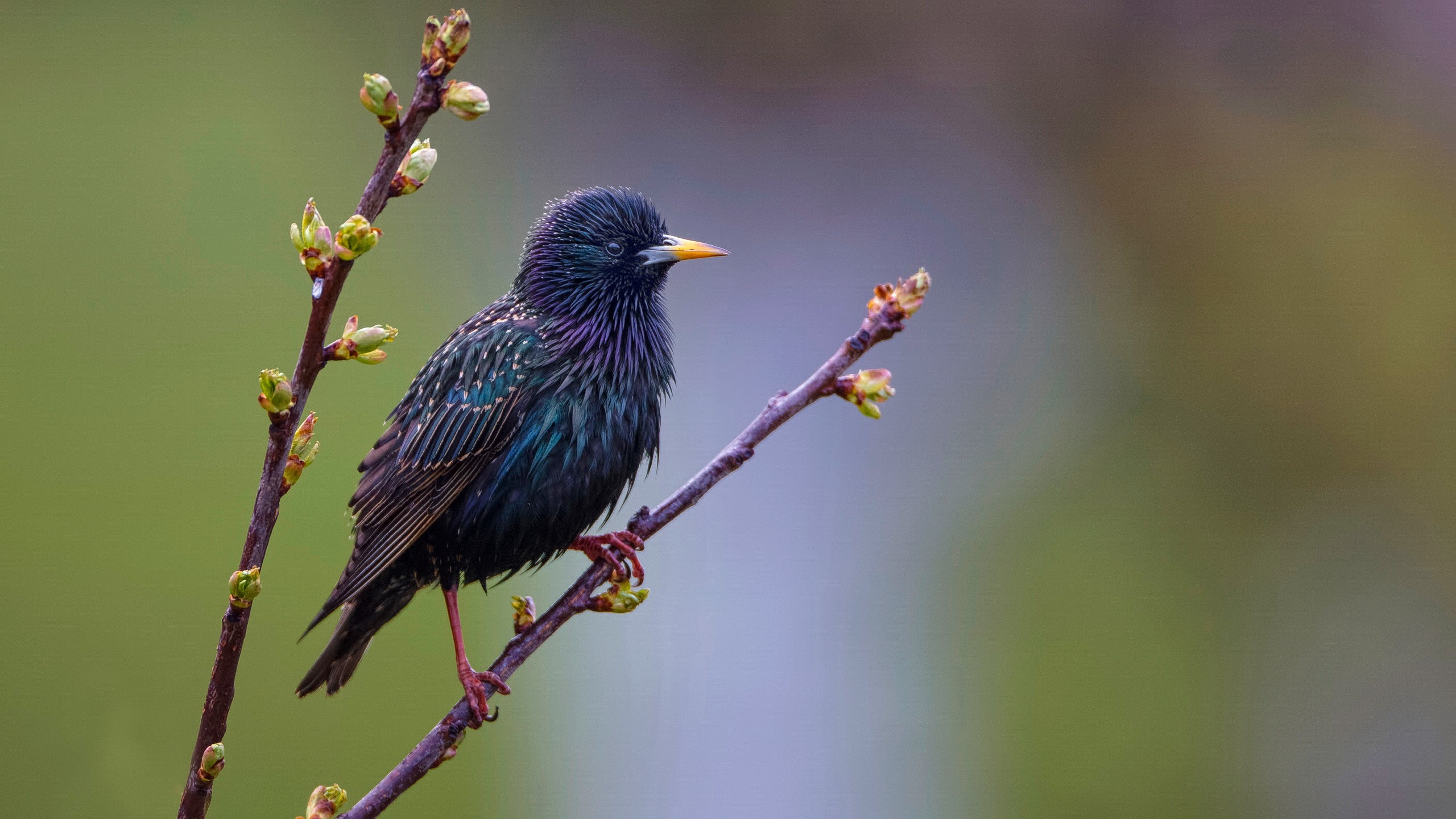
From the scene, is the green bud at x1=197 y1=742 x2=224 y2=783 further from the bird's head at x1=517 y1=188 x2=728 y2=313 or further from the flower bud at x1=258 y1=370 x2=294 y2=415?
the bird's head at x1=517 y1=188 x2=728 y2=313

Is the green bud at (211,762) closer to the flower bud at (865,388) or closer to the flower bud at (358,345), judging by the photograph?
Answer: the flower bud at (358,345)

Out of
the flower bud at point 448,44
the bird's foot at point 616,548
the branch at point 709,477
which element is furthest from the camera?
the bird's foot at point 616,548

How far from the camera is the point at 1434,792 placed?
405 centimetres

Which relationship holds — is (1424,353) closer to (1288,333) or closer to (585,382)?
(1288,333)

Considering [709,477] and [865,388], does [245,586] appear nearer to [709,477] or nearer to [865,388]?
[709,477]

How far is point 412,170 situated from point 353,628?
3.72ft

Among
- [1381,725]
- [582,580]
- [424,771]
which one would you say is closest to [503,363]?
[582,580]

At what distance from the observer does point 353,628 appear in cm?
195

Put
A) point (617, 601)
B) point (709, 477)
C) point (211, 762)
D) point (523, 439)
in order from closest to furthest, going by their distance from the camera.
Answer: point (211, 762) < point (709, 477) < point (617, 601) < point (523, 439)

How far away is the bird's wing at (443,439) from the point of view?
180 cm

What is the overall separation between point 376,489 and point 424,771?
60 cm

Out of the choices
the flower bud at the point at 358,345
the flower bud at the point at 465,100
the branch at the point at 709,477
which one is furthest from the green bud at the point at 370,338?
the branch at the point at 709,477

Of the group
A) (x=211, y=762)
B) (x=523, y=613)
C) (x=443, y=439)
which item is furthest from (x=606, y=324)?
(x=211, y=762)

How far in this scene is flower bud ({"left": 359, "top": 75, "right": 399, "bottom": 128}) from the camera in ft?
3.30
